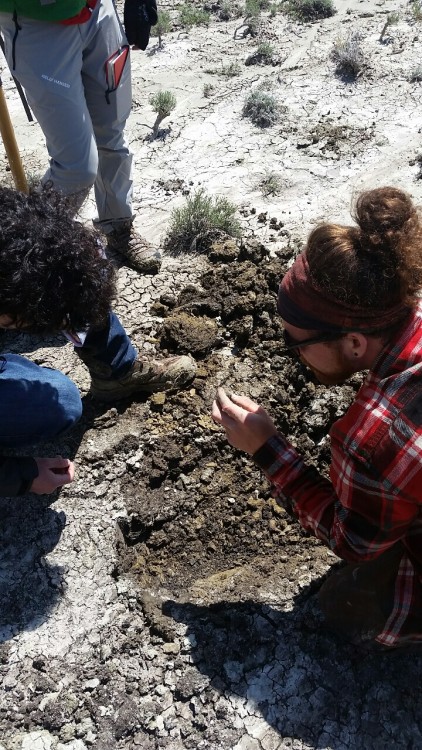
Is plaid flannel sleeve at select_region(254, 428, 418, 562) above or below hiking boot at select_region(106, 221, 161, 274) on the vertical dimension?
above

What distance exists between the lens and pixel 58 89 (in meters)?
2.96

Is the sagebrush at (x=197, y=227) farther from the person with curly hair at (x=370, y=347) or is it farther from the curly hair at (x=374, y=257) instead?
the curly hair at (x=374, y=257)

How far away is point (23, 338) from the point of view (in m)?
3.31

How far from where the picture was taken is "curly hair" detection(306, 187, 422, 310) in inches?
62.2

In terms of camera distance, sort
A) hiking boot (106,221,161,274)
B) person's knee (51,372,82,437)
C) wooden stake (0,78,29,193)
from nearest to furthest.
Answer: person's knee (51,372,82,437), wooden stake (0,78,29,193), hiking boot (106,221,161,274)

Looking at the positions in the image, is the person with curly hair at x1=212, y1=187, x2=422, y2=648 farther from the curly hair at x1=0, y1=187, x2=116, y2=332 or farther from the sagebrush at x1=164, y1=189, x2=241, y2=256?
the sagebrush at x1=164, y1=189, x2=241, y2=256

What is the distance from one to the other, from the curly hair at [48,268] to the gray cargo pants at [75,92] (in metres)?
0.78

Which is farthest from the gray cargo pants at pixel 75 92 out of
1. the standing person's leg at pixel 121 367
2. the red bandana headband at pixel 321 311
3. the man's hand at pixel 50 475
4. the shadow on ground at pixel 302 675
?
the shadow on ground at pixel 302 675

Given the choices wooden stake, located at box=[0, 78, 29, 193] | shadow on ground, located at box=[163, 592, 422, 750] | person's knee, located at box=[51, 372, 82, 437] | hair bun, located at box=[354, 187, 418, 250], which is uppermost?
hair bun, located at box=[354, 187, 418, 250]

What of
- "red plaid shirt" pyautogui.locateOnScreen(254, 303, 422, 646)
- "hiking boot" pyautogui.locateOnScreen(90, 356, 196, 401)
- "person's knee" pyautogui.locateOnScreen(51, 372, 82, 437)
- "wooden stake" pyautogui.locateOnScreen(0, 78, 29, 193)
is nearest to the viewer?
"red plaid shirt" pyautogui.locateOnScreen(254, 303, 422, 646)

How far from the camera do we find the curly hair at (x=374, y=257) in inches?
62.2

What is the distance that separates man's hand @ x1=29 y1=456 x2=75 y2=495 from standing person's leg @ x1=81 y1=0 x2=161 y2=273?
1.56 m

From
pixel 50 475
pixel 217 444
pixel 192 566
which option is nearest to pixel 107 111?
pixel 217 444

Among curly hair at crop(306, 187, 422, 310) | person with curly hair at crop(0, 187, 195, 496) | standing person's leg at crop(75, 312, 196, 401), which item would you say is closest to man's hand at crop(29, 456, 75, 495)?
person with curly hair at crop(0, 187, 195, 496)
